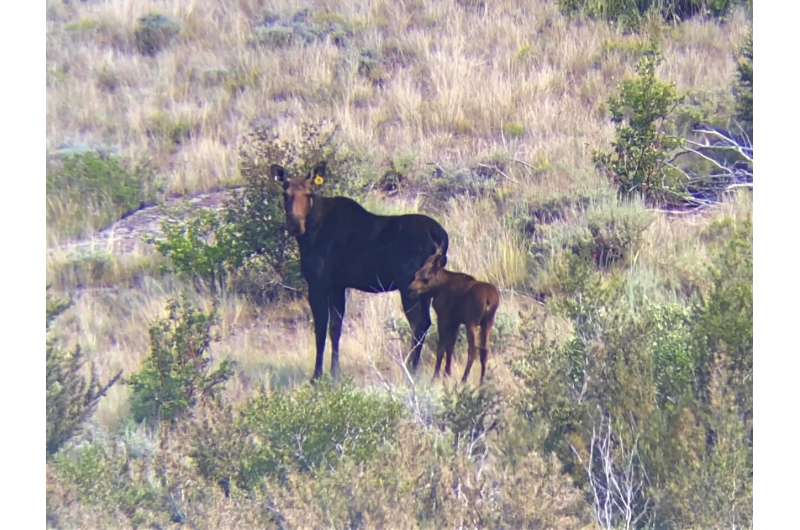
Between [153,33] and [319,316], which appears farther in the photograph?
[153,33]

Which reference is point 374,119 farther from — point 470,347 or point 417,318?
point 470,347

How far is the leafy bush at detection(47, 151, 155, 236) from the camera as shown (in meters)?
9.91

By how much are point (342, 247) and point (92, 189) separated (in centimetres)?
197

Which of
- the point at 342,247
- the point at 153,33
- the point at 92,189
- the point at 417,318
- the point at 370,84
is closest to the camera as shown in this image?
the point at 417,318

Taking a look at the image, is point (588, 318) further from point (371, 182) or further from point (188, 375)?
point (188, 375)

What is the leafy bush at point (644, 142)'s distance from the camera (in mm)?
9648

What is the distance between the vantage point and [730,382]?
28.8 feet

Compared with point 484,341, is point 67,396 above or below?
below

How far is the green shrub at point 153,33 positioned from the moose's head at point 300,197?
1.69m

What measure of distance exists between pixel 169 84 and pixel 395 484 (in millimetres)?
3536

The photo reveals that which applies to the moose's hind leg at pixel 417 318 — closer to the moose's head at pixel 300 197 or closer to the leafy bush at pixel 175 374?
the moose's head at pixel 300 197

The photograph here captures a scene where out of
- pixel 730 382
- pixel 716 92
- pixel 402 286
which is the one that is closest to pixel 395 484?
pixel 402 286

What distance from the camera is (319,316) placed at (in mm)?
9367

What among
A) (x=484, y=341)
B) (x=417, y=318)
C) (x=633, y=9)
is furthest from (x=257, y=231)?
(x=633, y=9)
